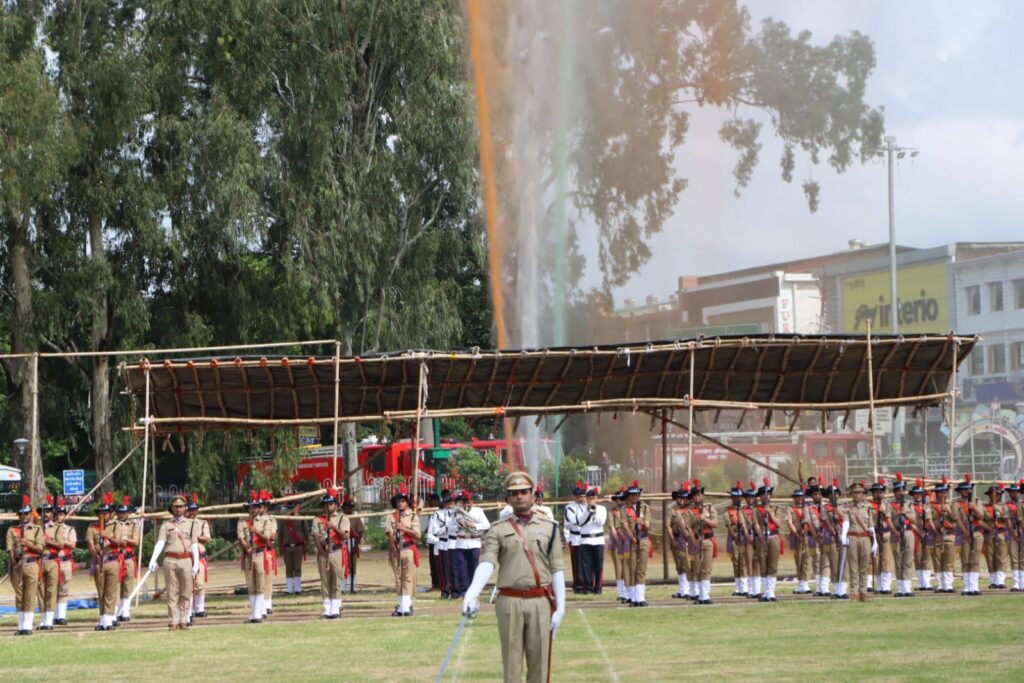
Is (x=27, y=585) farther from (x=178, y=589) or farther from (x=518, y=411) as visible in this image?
(x=518, y=411)

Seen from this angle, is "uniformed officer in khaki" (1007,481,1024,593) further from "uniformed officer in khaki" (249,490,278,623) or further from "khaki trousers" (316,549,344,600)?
"uniformed officer in khaki" (249,490,278,623)

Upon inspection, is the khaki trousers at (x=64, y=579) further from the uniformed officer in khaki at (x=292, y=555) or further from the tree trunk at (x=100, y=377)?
the tree trunk at (x=100, y=377)

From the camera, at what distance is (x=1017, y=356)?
6494cm

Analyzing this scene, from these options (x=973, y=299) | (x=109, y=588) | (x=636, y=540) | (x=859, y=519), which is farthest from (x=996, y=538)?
(x=973, y=299)

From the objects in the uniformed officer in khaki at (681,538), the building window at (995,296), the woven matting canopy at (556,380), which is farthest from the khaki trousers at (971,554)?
the building window at (995,296)

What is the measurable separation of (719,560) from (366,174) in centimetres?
1378

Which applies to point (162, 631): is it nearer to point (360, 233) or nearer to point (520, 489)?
point (520, 489)

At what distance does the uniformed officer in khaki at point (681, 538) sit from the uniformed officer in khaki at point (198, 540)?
7.30 meters

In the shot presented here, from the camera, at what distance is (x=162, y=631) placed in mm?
22109

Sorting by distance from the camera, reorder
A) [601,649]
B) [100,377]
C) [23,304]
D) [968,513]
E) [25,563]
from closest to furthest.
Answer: [601,649]
[25,563]
[968,513]
[23,304]
[100,377]

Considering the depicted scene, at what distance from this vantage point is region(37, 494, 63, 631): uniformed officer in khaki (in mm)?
23469

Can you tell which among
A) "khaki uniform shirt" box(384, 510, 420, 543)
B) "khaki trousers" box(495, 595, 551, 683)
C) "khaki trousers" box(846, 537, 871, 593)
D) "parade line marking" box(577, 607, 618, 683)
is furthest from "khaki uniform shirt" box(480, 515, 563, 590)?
"khaki uniform shirt" box(384, 510, 420, 543)

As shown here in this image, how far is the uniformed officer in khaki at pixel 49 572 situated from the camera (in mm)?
23469

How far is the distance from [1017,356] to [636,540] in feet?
148
